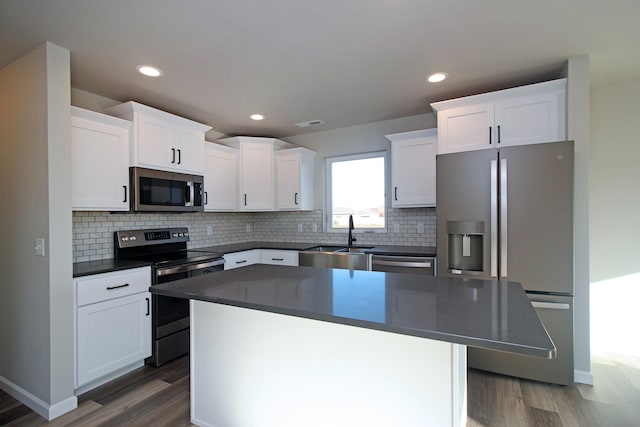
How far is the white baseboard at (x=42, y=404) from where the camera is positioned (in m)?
2.09

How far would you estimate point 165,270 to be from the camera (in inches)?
112

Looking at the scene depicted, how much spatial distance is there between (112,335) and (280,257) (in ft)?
6.17

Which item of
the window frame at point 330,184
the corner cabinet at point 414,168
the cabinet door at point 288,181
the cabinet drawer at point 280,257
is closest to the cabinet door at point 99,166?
the cabinet drawer at point 280,257

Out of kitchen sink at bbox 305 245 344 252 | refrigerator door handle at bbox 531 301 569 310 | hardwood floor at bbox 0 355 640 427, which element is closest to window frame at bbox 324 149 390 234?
kitchen sink at bbox 305 245 344 252

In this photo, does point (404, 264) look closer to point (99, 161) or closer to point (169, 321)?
point (169, 321)

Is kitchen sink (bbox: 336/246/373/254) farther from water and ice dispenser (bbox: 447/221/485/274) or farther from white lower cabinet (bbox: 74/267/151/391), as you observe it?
white lower cabinet (bbox: 74/267/151/391)

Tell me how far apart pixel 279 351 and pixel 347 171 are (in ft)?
10.1

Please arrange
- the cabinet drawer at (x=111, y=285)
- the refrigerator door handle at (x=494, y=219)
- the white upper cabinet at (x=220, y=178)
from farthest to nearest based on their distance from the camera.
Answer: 1. the white upper cabinet at (x=220, y=178)
2. the refrigerator door handle at (x=494, y=219)
3. the cabinet drawer at (x=111, y=285)

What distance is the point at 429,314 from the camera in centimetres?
120

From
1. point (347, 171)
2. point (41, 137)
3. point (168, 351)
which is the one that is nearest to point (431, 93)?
point (347, 171)

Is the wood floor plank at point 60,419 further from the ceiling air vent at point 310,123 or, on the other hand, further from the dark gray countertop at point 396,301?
the ceiling air vent at point 310,123

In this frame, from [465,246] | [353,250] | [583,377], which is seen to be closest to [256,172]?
[353,250]

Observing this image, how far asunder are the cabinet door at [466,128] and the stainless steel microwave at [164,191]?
2537mm

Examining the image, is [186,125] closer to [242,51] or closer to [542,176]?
[242,51]
